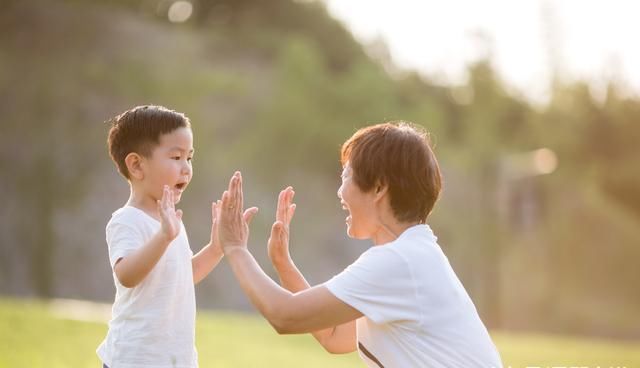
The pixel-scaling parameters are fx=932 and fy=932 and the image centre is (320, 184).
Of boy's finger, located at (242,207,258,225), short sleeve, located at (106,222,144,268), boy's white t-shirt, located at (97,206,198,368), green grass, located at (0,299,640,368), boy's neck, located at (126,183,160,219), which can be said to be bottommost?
green grass, located at (0,299,640,368)

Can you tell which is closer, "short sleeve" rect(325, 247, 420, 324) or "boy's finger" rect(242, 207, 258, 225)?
"short sleeve" rect(325, 247, 420, 324)

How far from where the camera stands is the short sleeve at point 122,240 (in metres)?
3.33

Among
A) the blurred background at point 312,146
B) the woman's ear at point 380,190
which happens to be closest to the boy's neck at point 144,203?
the woman's ear at point 380,190

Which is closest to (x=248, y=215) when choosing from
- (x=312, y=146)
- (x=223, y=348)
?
(x=223, y=348)

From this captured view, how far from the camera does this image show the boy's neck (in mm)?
3525

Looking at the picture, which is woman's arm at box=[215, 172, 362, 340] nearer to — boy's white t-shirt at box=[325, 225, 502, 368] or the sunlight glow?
boy's white t-shirt at box=[325, 225, 502, 368]

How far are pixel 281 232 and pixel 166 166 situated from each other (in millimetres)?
505

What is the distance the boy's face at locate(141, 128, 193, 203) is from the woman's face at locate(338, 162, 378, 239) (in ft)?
2.04

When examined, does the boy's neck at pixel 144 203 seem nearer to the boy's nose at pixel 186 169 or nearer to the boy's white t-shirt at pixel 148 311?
the boy's white t-shirt at pixel 148 311

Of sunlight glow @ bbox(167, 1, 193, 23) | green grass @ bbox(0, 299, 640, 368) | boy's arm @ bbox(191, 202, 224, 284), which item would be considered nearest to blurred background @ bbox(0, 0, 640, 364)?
sunlight glow @ bbox(167, 1, 193, 23)

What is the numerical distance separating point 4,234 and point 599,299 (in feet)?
61.9

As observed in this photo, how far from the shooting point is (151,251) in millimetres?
3191

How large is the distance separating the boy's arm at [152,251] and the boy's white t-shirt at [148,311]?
0.09 metres

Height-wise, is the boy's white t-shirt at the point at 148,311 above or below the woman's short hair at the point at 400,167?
below
